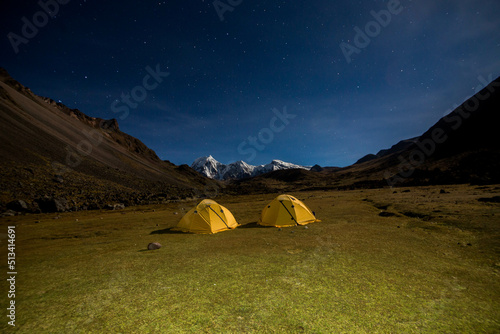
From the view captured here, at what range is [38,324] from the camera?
3342 mm

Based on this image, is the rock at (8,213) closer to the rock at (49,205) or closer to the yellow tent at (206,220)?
the rock at (49,205)

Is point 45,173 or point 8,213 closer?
point 8,213

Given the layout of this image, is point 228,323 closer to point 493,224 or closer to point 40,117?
point 493,224

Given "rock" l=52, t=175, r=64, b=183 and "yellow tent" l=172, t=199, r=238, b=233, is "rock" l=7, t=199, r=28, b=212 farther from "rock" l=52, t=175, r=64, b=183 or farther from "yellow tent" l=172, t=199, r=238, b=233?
"yellow tent" l=172, t=199, r=238, b=233

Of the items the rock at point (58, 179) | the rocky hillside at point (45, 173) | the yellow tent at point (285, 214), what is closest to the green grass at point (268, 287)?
the yellow tent at point (285, 214)

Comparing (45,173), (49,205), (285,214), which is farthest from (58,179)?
(285,214)

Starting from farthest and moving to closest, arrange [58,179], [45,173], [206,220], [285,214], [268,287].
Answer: [45,173], [58,179], [285,214], [206,220], [268,287]

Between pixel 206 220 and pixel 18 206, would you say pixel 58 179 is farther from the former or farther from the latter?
pixel 206 220

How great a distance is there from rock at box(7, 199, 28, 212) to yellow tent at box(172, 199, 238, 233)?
22.0 m

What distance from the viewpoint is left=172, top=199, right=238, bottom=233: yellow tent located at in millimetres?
11680

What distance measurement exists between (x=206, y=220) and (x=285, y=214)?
16.9 feet

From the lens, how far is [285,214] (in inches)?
518

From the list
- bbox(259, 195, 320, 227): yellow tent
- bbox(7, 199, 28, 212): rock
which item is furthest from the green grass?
bbox(7, 199, 28, 212): rock

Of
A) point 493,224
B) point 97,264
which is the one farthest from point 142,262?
point 493,224
